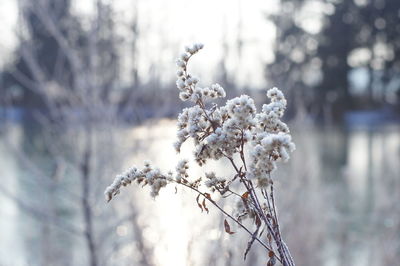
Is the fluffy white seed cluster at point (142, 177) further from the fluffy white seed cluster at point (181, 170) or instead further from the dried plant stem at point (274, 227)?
the dried plant stem at point (274, 227)

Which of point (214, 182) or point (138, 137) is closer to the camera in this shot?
point (214, 182)

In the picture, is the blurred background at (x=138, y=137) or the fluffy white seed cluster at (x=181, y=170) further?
the blurred background at (x=138, y=137)

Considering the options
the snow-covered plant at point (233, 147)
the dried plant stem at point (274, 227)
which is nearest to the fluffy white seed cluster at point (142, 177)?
the snow-covered plant at point (233, 147)

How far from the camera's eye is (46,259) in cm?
461

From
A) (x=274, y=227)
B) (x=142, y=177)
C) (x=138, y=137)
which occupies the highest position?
(x=138, y=137)

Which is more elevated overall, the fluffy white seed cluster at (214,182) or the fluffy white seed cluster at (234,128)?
the fluffy white seed cluster at (234,128)

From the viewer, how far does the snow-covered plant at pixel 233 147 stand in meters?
0.95

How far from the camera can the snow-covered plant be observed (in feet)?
3.11

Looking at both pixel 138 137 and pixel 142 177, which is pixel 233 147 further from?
pixel 138 137

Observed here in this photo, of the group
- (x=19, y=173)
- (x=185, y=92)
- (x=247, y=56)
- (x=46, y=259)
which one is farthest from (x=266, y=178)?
(x=19, y=173)

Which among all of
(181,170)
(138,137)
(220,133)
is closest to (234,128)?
(220,133)

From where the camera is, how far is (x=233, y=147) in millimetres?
986

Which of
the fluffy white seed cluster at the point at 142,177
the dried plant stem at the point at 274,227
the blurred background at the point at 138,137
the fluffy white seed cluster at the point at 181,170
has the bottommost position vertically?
the dried plant stem at the point at 274,227

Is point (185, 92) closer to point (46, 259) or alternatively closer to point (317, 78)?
point (46, 259)
